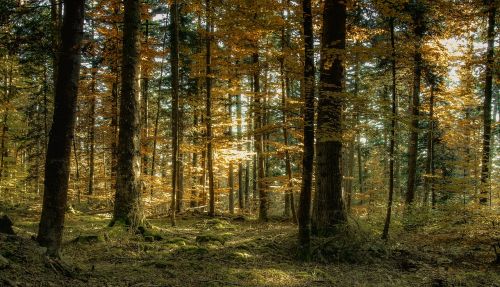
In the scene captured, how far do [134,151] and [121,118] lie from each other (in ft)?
3.30

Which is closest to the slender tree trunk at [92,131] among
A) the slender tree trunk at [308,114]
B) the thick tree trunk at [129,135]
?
the thick tree trunk at [129,135]

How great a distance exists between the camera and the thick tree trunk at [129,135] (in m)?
9.75

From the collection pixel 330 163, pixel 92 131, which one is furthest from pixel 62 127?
pixel 92 131

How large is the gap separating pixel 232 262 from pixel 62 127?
4.48m

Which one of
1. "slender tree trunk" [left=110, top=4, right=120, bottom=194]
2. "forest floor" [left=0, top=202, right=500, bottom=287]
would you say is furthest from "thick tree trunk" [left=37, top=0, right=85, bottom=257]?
"slender tree trunk" [left=110, top=4, right=120, bottom=194]

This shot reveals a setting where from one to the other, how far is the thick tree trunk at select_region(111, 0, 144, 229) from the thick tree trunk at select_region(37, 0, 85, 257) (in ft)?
14.7

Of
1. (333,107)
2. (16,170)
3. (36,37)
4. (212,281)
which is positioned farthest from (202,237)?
(16,170)

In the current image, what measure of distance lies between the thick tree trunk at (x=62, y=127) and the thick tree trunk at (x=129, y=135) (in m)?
4.49

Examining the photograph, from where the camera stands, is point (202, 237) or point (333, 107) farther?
point (202, 237)

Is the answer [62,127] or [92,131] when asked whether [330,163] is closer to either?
[62,127]

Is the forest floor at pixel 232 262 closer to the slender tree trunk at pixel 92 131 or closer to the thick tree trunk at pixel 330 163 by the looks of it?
the thick tree trunk at pixel 330 163

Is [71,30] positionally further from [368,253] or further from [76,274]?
[368,253]

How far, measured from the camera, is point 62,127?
17.0 feet

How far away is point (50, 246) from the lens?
5234mm
